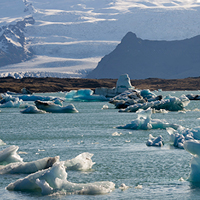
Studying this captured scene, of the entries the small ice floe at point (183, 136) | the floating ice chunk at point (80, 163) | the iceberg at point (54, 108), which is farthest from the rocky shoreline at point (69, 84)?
the floating ice chunk at point (80, 163)

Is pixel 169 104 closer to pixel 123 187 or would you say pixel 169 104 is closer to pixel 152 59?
pixel 123 187

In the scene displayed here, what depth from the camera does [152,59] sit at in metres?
198

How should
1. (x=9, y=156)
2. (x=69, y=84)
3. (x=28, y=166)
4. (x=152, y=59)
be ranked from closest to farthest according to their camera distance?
(x=28, y=166)
(x=9, y=156)
(x=69, y=84)
(x=152, y=59)

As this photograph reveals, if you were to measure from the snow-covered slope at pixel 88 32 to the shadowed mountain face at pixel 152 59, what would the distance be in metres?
7.28

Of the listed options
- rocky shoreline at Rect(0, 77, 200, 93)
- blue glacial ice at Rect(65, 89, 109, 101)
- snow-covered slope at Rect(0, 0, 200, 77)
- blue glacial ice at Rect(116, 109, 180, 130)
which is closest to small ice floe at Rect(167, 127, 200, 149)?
blue glacial ice at Rect(116, 109, 180, 130)

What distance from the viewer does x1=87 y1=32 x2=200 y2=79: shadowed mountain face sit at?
183m

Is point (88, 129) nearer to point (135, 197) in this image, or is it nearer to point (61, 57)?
point (135, 197)

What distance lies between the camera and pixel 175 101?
3512cm

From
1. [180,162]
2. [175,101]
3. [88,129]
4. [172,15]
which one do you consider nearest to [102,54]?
[172,15]

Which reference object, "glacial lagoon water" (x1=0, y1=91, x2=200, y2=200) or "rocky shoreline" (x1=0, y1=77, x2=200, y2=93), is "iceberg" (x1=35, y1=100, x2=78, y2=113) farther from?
"rocky shoreline" (x1=0, y1=77, x2=200, y2=93)

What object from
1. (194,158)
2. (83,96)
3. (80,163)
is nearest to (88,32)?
(83,96)

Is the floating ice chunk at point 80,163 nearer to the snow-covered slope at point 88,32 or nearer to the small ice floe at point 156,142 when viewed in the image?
the small ice floe at point 156,142

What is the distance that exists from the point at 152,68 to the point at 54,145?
7129 inches

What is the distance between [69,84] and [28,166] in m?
108
